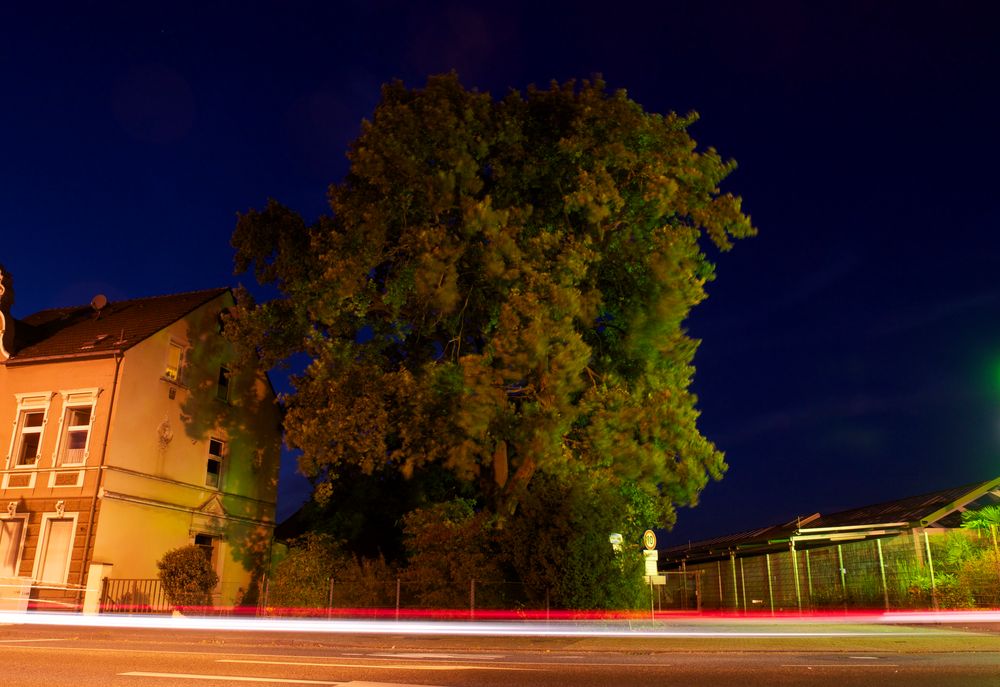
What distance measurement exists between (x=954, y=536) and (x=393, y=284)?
17.6 metres

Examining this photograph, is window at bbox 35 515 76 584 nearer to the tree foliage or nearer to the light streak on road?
the light streak on road

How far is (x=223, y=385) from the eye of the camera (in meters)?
33.3

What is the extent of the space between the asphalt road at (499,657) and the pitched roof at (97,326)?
40.0ft

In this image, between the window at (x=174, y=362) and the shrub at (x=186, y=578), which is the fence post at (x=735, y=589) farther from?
the window at (x=174, y=362)

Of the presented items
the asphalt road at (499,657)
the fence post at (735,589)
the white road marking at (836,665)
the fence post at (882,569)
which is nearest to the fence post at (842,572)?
the fence post at (882,569)

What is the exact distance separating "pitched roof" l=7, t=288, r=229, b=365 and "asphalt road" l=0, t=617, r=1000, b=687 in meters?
12.2

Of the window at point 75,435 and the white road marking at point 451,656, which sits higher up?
the window at point 75,435

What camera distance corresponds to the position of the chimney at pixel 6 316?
29.0 m

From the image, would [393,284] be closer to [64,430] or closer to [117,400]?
[117,400]

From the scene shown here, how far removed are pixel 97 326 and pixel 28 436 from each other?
4871mm

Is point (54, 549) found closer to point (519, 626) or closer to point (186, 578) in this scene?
point (186, 578)

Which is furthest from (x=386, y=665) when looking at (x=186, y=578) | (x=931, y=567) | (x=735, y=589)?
(x=735, y=589)

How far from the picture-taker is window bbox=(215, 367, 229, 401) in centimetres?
3306

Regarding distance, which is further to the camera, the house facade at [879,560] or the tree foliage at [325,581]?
the tree foliage at [325,581]
